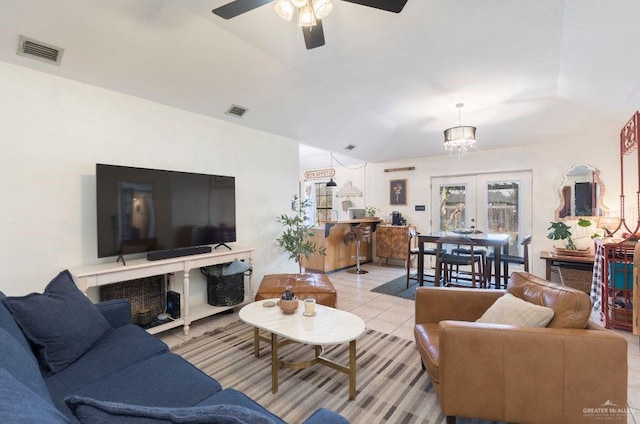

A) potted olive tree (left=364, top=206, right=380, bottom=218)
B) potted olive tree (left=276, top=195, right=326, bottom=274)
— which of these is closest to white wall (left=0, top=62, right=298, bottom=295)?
potted olive tree (left=276, top=195, right=326, bottom=274)

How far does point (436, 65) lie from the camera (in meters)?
3.15

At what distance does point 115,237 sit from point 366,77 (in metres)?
3.19

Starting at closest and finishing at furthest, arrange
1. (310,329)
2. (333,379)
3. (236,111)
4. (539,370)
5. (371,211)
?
(539,370) < (310,329) < (333,379) < (236,111) < (371,211)

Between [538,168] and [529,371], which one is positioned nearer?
[529,371]

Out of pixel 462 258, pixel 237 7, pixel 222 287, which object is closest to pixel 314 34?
pixel 237 7

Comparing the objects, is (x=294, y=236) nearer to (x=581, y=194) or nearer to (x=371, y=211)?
(x=371, y=211)

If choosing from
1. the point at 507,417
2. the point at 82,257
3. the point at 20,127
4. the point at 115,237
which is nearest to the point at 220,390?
the point at 507,417

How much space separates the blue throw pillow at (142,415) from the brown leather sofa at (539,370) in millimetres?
1412

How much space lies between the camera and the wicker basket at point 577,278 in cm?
433

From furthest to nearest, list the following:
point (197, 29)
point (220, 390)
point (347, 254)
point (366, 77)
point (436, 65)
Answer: point (347, 254)
point (366, 77)
point (436, 65)
point (197, 29)
point (220, 390)

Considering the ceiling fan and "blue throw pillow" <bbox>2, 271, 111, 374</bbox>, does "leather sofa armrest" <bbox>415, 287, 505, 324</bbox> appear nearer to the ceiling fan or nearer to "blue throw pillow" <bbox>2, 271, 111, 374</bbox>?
the ceiling fan

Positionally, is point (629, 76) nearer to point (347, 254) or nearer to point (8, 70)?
point (347, 254)

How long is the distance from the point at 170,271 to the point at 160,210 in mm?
656

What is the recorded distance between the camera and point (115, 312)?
2.21 metres
